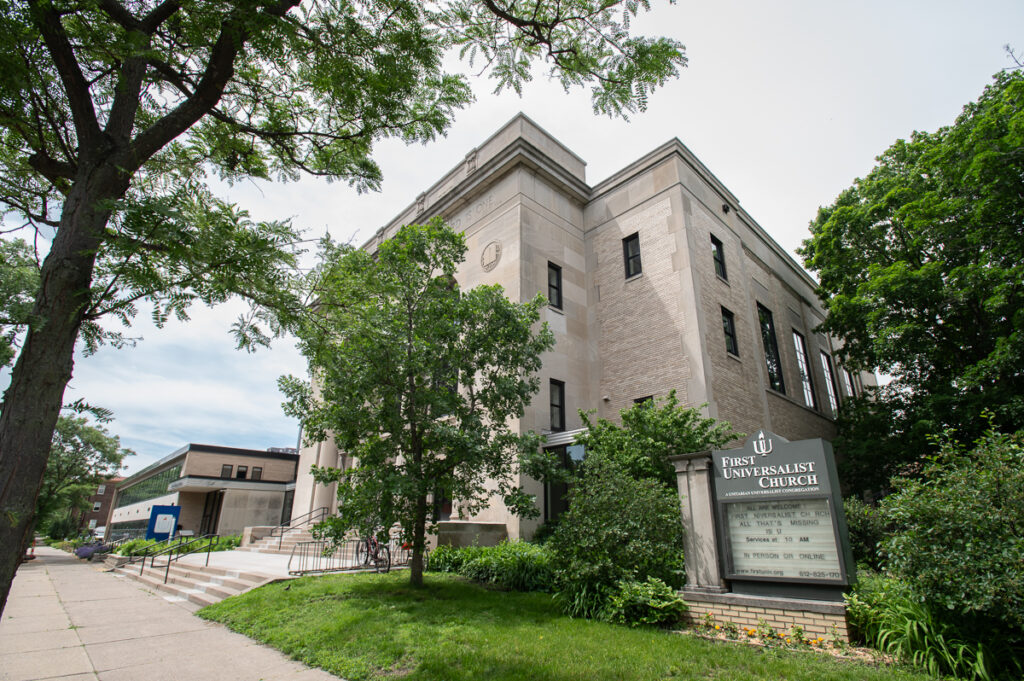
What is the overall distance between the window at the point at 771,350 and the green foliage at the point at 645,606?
1472 cm

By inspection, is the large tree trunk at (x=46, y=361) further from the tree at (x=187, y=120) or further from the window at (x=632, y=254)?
the window at (x=632, y=254)

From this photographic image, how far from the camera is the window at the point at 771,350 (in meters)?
21.0

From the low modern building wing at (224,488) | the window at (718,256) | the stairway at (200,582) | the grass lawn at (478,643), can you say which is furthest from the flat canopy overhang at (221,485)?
the window at (718,256)

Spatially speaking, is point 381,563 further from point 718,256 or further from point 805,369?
point 805,369

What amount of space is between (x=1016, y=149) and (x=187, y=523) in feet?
181

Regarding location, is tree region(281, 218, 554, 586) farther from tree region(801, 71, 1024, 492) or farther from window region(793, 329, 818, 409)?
window region(793, 329, 818, 409)

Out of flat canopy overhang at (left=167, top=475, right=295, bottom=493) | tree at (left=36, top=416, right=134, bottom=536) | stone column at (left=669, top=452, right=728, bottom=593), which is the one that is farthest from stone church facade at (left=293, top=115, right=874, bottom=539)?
tree at (left=36, top=416, right=134, bottom=536)

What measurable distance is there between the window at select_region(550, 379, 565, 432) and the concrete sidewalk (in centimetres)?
1110

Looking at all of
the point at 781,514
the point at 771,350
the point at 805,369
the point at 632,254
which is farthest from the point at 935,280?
the point at 781,514

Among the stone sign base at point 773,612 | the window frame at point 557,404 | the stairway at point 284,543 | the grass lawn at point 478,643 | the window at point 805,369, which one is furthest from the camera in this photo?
the window at point 805,369

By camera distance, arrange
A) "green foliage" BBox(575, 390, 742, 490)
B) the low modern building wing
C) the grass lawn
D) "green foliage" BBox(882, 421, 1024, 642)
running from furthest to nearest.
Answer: the low modern building wing → "green foliage" BBox(575, 390, 742, 490) → the grass lawn → "green foliage" BBox(882, 421, 1024, 642)

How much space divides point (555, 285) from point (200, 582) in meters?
14.6

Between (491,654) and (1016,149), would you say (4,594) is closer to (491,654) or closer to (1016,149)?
(491,654)

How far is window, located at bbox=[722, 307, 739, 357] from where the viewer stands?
18.3 m
